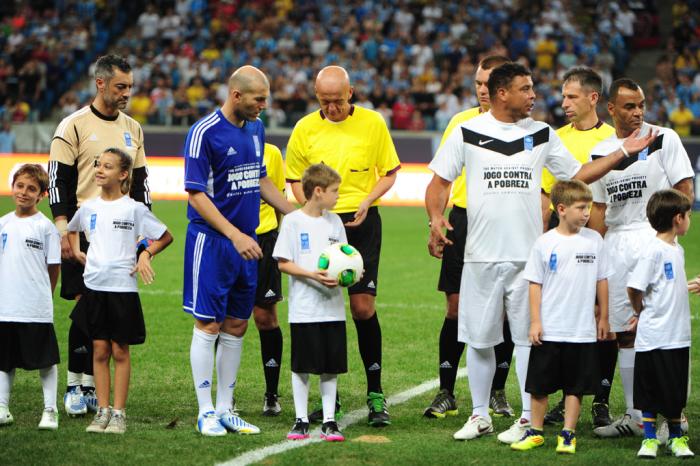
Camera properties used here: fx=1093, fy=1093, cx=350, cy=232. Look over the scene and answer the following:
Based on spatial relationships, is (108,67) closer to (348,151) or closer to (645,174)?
(348,151)

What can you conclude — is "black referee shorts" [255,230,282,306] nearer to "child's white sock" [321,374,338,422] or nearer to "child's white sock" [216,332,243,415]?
"child's white sock" [216,332,243,415]

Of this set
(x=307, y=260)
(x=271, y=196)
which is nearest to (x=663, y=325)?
(x=307, y=260)

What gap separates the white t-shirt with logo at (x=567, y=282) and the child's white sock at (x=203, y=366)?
84.6 inches

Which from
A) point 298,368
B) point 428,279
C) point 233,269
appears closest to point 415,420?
point 298,368

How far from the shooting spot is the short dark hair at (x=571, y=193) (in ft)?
22.0

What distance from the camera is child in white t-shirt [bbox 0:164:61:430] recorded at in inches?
287

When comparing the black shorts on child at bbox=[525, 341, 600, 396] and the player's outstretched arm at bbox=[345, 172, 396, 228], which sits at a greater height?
the player's outstretched arm at bbox=[345, 172, 396, 228]

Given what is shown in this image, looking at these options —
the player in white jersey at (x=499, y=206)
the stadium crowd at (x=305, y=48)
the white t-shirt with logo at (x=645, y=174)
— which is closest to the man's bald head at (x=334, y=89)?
the player in white jersey at (x=499, y=206)

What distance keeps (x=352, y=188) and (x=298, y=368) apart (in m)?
1.63

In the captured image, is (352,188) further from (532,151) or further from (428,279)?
(428,279)

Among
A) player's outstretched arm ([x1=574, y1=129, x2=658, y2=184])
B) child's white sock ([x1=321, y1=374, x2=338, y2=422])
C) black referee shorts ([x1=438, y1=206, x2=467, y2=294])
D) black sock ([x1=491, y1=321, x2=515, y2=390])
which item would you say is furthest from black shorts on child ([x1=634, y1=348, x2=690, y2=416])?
child's white sock ([x1=321, y1=374, x2=338, y2=422])

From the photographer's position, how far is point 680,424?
21.9 feet

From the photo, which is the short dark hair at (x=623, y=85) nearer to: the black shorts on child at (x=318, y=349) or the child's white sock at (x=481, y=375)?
the child's white sock at (x=481, y=375)

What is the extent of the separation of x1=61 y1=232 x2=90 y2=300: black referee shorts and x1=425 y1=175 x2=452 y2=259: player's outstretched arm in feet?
8.18
